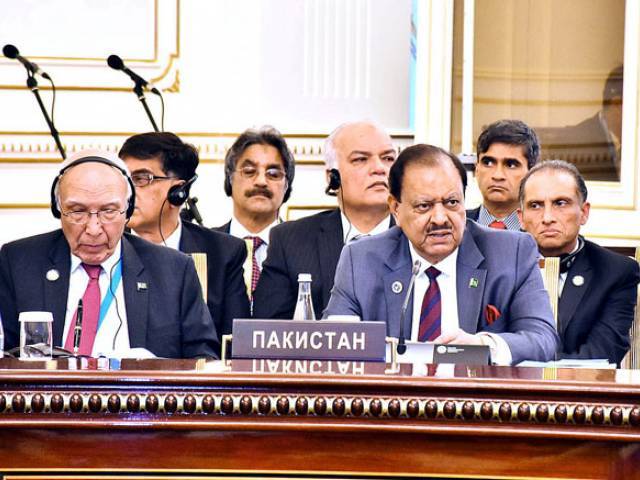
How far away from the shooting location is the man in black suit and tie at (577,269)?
443 cm

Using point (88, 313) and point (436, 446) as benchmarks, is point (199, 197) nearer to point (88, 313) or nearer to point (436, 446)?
point (88, 313)

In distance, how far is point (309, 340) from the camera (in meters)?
2.68

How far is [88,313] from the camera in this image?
147 inches

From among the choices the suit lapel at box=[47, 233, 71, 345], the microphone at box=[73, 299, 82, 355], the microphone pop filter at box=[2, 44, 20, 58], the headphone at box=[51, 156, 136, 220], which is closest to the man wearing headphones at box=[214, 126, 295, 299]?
the microphone pop filter at box=[2, 44, 20, 58]

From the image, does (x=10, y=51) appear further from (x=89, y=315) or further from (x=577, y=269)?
(x=577, y=269)

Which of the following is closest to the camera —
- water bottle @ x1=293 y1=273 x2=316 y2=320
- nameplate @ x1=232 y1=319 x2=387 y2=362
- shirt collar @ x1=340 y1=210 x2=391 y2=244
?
nameplate @ x1=232 y1=319 x2=387 y2=362

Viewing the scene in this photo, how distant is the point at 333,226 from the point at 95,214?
1143mm

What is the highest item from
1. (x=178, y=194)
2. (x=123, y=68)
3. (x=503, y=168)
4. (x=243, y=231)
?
(x=123, y=68)

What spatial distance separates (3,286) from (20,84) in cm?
259

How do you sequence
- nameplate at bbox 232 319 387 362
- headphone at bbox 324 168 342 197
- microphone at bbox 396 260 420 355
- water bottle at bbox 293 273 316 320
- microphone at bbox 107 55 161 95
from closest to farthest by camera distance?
nameplate at bbox 232 319 387 362 < microphone at bbox 396 260 420 355 < water bottle at bbox 293 273 316 320 < headphone at bbox 324 168 342 197 < microphone at bbox 107 55 161 95

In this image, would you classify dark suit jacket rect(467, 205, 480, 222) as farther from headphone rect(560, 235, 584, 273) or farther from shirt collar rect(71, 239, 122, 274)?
shirt collar rect(71, 239, 122, 274)

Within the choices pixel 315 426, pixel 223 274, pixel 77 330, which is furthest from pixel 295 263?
pixel 315 426

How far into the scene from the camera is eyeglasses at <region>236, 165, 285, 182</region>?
5258 millimetres

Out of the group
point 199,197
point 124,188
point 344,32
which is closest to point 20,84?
point 199,197
